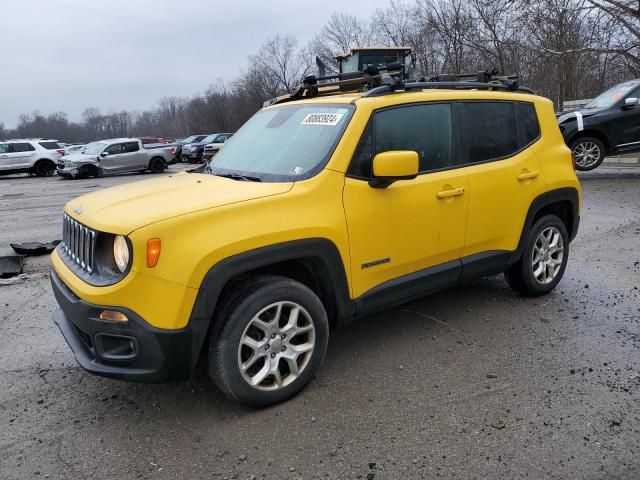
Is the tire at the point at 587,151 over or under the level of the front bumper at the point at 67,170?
over

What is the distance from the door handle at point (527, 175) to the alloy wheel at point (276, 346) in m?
2.26

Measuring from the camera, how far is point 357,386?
3326 mm

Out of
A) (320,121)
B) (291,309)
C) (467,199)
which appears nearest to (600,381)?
(467,199)

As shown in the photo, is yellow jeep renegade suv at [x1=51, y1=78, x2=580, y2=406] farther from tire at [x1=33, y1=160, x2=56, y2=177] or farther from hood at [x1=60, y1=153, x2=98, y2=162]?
tire at [x1=33, y1=160, x2=56, y2=177]

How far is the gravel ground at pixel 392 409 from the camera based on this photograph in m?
2.62

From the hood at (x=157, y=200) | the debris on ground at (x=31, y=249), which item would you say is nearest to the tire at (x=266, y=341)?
the hood at (x=157, y=200)

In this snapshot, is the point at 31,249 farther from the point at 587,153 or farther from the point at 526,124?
the point at 587,153

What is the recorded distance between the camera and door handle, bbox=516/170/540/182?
424cm

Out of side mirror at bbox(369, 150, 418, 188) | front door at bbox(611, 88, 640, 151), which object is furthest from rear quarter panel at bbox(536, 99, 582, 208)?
front door at bbox(611, 88, 640, 151)

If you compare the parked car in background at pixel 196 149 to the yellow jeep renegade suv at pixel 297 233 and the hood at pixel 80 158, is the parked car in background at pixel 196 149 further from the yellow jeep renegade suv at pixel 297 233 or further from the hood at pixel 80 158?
the yellow jeep renegade suv at pixel 297 233

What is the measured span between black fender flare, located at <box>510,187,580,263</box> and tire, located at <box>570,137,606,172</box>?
7.97 metres

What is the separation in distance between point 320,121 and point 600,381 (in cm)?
→ 253

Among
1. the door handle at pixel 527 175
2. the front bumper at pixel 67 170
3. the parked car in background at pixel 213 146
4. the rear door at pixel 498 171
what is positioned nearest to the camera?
the rear door at pixel 498 171

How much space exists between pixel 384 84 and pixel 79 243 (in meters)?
2.35
